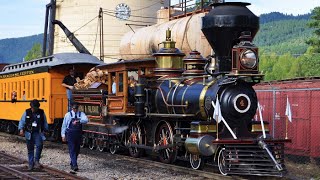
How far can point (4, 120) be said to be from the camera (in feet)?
91.4

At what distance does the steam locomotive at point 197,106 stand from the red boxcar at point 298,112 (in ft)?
8.18

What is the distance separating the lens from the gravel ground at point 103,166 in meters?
12.6

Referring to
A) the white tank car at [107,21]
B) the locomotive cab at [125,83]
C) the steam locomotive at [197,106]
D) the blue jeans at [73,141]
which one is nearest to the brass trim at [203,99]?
the steam locomotive at [197,106]

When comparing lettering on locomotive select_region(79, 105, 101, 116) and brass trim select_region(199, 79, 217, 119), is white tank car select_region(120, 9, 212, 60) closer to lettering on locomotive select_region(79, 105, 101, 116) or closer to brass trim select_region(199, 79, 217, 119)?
lettering on locomotive select_region(79, 105, 101, 116)

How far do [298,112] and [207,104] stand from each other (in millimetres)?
3815

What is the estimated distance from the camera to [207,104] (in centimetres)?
1284

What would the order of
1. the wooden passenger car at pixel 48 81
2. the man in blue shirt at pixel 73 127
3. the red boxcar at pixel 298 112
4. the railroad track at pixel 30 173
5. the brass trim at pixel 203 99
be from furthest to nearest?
the wooden passenger car at pixel 48 81
the red boxcar at pixel 298 112
the brass trim at pixel 203 99
the man in blue shirt at pixel 73 127
the railroad track at pixel 30 173

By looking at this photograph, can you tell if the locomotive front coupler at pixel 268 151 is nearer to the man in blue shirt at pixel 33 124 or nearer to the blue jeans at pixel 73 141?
the blue jeans at pixel 73 141

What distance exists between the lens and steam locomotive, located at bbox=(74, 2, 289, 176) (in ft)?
39.4

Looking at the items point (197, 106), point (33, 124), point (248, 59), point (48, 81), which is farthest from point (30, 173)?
point (48, 81)

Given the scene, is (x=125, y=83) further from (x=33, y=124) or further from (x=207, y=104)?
(x=33, y=124)

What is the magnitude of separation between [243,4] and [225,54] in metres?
1.37

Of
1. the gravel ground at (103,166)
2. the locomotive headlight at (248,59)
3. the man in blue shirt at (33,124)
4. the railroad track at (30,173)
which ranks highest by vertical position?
the locomotive headlight at (248,59)

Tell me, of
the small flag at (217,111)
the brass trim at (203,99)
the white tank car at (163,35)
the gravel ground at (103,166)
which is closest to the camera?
the small flag at (217,111)
